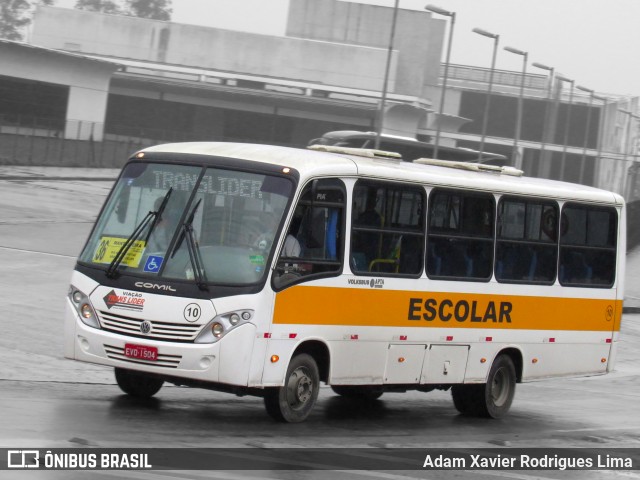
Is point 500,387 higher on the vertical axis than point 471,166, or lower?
lower

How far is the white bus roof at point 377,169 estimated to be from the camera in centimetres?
1293

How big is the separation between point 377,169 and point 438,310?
6.28 feet

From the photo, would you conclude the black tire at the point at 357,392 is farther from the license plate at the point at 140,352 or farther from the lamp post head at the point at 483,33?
the lamp post head at the point at 483,33

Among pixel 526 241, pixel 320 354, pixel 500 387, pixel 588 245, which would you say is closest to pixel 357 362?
pixel 320 354

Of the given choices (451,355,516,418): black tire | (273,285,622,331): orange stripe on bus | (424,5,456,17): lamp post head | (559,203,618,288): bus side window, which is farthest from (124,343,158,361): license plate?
(424,5,456,17): lamp post head

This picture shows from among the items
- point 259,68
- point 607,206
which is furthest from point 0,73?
point 607,206

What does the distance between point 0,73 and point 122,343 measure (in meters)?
48.8

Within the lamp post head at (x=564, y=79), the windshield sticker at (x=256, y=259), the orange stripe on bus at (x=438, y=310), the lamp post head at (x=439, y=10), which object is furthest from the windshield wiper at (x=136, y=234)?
the lamp post head at (x=564, y=79)

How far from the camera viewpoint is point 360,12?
10044 cm

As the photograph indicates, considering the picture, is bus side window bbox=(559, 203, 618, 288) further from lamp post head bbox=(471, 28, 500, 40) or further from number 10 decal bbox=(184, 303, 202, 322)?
lamp post head bbox=(471, 28, 500, 40)

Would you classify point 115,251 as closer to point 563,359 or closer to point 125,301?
point 125,301

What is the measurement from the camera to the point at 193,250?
484 inches

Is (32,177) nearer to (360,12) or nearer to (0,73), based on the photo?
(0,73)

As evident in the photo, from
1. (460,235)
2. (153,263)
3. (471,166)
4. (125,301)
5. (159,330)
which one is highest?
(471,166)
